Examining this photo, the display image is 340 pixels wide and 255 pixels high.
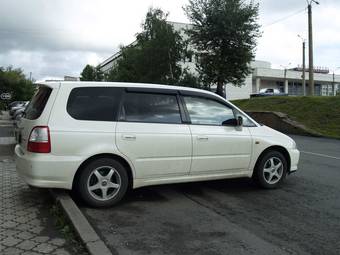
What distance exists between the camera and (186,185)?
7.19 m

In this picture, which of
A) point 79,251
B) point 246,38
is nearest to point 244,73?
point 246,38

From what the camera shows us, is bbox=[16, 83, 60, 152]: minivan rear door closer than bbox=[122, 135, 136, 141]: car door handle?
Yes

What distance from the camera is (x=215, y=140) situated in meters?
6.35

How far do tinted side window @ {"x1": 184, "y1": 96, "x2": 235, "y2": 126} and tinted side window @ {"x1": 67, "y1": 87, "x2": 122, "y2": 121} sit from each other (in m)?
1.14

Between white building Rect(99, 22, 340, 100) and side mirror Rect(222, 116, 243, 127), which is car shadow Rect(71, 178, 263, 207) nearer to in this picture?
side mirror Rect(222, 116, 243, 127)

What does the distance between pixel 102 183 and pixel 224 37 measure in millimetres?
21849

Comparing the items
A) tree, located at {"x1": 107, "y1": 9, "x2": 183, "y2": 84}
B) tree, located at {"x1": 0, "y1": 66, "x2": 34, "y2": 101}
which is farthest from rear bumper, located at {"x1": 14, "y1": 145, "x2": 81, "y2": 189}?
tree, located at {"x1": 0, "y1": 66, "x2": 34, "y2": 101}

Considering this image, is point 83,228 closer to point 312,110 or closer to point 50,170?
point 50,170

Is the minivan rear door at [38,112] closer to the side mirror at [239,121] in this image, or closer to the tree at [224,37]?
the side mirror at [239,121]

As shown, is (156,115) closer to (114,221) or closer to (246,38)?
(114,221)

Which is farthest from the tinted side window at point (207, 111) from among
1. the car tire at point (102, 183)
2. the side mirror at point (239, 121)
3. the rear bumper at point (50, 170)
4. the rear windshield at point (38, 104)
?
the rear windshield at point (38, 104)

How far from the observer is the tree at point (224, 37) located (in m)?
26.2

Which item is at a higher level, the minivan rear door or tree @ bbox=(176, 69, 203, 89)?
tree @ bbox=(176, 69, 203, 89)

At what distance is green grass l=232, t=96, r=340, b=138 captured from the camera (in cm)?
1953
